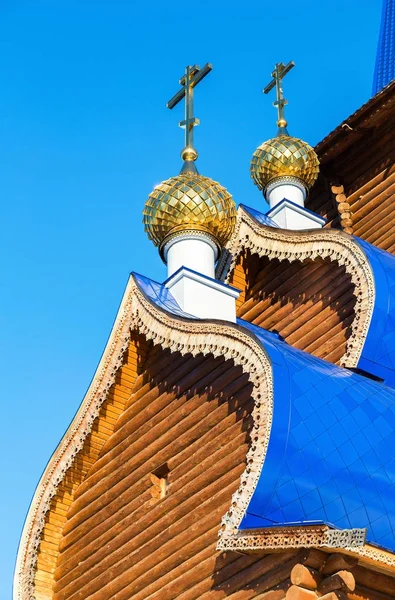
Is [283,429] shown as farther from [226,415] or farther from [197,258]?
[197,258]

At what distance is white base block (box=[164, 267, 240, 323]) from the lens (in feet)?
29.4

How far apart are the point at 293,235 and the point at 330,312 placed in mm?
948

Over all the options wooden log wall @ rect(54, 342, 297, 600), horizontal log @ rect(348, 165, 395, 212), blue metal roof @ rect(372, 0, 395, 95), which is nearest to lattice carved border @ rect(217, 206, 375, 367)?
wooden log wall @ rect(54, 342, 297, 600)

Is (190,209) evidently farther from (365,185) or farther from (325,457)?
(325,457)

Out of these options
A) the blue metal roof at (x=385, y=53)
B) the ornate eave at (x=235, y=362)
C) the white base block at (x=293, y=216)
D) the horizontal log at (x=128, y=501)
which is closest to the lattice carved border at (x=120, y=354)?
the ornate eave at (x=235, y=362)

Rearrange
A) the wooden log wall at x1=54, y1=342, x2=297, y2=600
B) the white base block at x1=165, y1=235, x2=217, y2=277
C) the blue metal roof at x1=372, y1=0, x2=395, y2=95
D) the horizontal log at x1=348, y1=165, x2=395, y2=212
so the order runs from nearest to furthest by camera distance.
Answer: the wooden log wall at x1=54, y1=342, x2=297, y2=600
the white base block at x1=165, y1=235, x2=217, y2=277
the horizontal log at x1=348, y1=165, x2=395, y2=212
the blue metal roof at x1=372, y1=0, x2=395, y2=95

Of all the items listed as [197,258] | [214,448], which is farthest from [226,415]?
[197,258]

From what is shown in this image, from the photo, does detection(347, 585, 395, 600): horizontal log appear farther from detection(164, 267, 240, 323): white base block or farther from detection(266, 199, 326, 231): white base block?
detection(266, 199, 326, 231): white base block

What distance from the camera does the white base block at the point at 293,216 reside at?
37.4ft

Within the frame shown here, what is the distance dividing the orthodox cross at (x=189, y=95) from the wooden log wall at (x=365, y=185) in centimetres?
229

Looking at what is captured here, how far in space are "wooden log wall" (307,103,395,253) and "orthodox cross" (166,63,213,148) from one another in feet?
7.50

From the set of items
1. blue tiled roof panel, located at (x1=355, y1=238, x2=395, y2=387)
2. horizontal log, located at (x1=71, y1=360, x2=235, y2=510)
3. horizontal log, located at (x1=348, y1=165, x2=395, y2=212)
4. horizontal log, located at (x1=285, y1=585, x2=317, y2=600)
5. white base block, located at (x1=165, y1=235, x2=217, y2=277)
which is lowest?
horizontal log, located at (x1=285, y1=585, x2=317, y2=600)

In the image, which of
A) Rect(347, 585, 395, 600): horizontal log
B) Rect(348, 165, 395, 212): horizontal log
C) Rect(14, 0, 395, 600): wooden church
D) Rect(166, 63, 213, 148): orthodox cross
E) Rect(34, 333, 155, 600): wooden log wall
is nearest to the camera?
Rect(347, 585, 395, 600): horizontal log

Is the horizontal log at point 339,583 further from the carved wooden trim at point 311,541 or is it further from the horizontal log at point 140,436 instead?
the horizontal log at point 140,436
